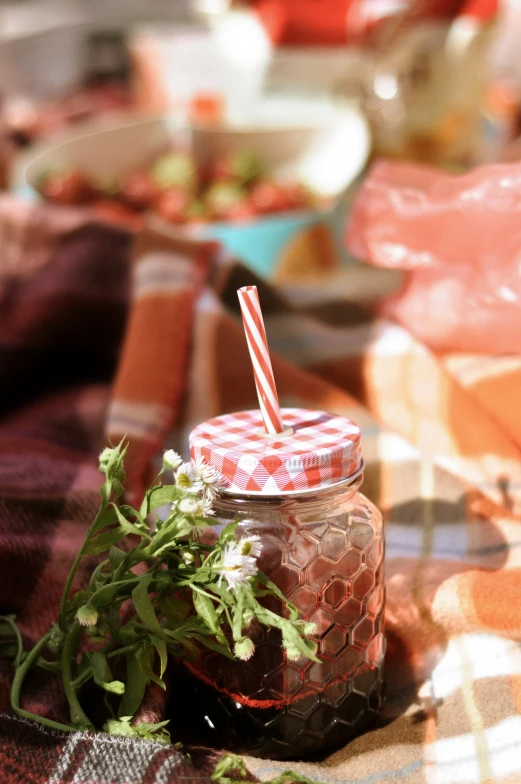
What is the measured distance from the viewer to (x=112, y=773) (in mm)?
321

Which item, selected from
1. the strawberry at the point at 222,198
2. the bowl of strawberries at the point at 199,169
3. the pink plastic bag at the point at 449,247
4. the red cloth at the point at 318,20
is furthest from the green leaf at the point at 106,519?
the red cloth at the point at 318,20

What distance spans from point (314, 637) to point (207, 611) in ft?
0.19

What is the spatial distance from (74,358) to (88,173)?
59cm

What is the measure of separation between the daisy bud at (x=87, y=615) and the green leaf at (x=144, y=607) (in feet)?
0.06

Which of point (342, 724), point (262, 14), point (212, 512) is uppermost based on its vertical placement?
point (262, 14)

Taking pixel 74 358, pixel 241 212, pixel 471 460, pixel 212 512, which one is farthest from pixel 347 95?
pixel 212 512

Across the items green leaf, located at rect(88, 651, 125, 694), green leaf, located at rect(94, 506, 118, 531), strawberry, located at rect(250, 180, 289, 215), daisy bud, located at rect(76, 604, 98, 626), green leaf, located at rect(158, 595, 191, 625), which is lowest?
green leaf, located at rect(88, 651, 125, 694)

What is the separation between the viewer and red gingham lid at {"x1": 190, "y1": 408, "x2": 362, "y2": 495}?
1.07 feet

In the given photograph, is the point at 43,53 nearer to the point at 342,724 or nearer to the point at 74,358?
the point at 74,358

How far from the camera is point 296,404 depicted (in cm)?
54

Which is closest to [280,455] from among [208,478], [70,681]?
[208,478]

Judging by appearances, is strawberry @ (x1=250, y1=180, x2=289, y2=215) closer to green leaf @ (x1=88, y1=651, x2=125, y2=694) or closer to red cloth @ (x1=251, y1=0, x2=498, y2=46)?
red cloth @ (x1=251, y1=0, x2=498, y2=46)

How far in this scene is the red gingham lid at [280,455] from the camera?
1.07 feet

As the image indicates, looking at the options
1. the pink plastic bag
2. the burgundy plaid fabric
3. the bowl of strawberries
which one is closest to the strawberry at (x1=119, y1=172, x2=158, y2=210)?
the bowl of strawberries
